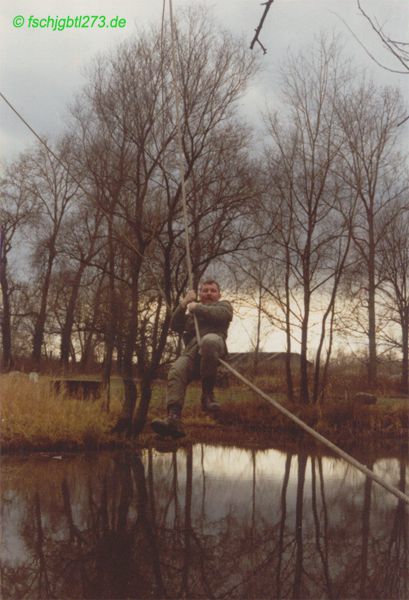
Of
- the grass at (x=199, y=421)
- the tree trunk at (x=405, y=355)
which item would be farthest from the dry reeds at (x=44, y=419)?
the tree trunk at (x=405, y=355)

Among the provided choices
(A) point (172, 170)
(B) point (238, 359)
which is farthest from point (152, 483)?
(B) point (238, 359)

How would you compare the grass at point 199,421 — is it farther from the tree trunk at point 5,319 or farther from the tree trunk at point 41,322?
the tree trunk at point 41,322

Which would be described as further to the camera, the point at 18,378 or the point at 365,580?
the point at 18,378

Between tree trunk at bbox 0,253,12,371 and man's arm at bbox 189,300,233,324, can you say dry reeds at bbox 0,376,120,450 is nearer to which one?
man's arm at bbox 189,300,233,324

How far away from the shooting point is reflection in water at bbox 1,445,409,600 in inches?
781

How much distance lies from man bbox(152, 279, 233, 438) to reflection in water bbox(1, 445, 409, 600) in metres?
13.3

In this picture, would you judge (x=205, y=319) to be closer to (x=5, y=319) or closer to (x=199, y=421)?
(x=199, y=421)

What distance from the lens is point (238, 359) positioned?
4672cm

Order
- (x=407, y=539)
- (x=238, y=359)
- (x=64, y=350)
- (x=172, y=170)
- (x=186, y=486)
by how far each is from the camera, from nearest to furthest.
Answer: (x=172, y=170)
(x=407, y=539)
(x=186, y=486)
(x=64, y=350)
(x=238, y=359)

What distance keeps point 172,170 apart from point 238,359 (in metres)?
26.1

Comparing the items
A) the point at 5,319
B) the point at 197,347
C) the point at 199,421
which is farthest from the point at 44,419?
the point at 5,319

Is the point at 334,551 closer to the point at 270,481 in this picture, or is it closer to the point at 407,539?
the point at 407,539

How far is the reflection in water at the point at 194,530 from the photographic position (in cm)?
1984

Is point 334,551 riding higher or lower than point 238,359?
lower
